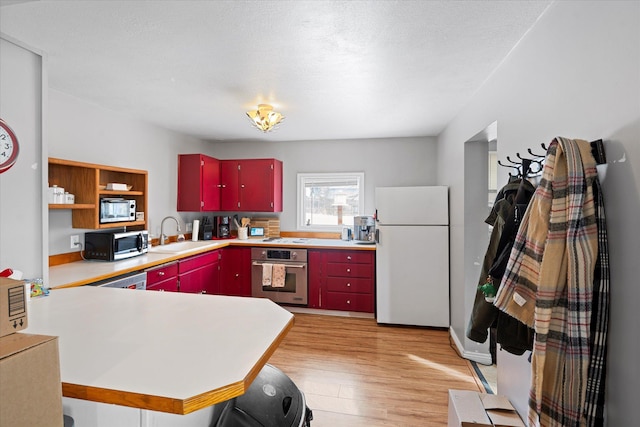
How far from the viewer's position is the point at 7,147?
179cm

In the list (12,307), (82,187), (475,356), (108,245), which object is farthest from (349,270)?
(12,307)

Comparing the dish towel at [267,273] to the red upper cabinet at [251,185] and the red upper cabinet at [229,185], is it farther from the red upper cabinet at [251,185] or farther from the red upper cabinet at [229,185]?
the red upper cabinet at [229,185]

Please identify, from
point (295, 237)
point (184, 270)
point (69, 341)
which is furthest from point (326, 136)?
point (69, 341)

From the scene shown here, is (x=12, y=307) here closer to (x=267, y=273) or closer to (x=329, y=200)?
(x=267, y=273)

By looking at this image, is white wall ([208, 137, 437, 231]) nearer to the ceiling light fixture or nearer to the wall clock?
the ceiling light fixture

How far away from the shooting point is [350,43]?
187 centimetres

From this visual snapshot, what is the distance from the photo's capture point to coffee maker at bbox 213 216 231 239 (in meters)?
4.75

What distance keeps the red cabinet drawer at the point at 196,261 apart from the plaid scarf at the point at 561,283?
308cm

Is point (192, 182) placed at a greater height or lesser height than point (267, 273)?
greater

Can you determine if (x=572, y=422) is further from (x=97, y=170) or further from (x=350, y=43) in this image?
(x=97, y=170)

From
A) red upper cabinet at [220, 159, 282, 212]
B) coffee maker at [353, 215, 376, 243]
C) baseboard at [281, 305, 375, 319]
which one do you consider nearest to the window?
coffee maker at [353, 215, 376, 243]

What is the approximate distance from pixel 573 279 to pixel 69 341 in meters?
1.70

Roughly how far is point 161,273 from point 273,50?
2.26 metres

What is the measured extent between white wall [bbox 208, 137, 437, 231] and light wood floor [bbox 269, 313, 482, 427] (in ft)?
6.05
